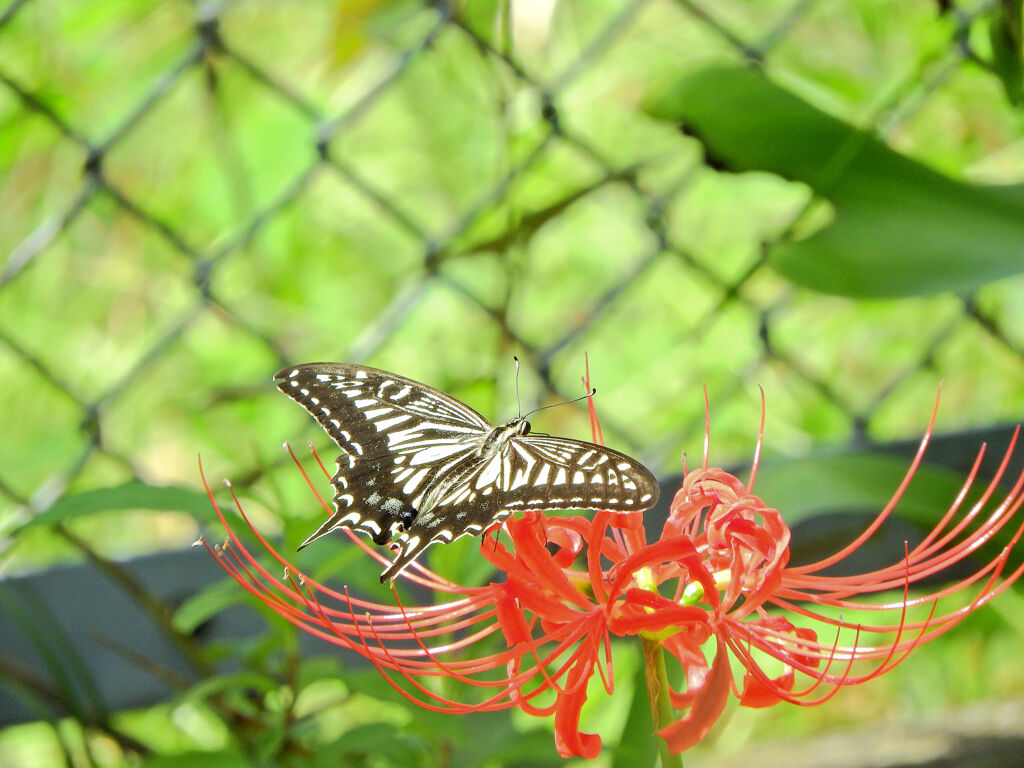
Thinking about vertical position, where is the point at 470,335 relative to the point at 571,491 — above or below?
above

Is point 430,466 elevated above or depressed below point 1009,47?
below

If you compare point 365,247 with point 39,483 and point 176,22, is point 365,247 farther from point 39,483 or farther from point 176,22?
point 39,483

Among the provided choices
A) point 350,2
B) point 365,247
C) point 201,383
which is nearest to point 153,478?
point 201,383

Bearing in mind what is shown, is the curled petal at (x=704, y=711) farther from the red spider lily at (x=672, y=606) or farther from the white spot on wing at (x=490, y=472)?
the white spot on wing at (x=490, y=472)

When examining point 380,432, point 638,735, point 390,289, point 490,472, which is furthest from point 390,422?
point 390,289

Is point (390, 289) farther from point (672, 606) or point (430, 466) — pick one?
point (672, 606)

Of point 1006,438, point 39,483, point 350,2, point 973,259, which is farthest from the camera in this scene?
point 39,483
